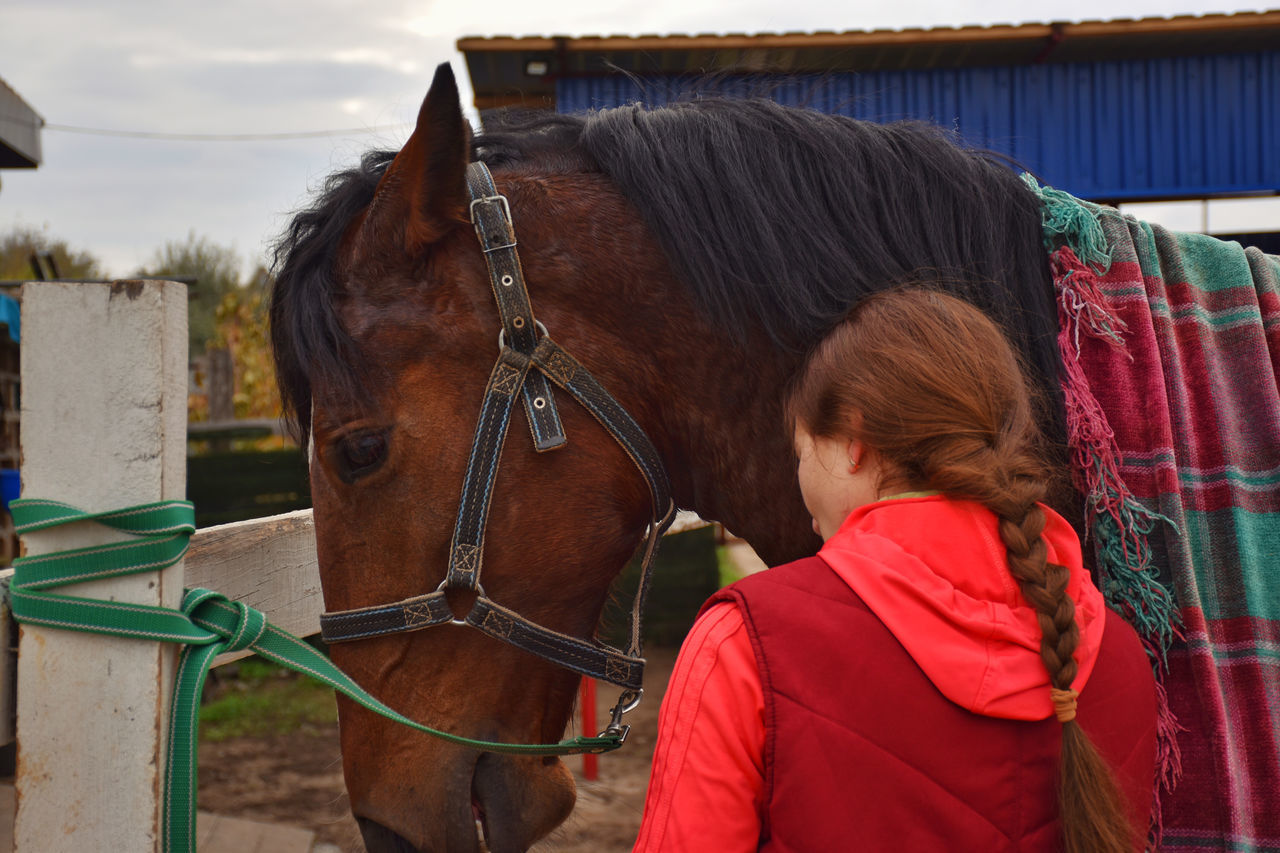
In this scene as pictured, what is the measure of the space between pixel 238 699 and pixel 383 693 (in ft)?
17.0

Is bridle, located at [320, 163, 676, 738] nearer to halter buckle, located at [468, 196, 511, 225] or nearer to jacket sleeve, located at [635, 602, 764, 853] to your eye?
halter buckle, located at [468, 196, 511, 225]

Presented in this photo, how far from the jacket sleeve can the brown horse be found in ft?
1.82

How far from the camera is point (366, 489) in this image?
1480 mm

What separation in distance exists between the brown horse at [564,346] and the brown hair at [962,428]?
33 cm

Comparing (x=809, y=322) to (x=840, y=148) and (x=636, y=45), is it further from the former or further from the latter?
(x=636, y=45)

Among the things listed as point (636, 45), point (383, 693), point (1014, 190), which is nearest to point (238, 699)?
point (383, 693)

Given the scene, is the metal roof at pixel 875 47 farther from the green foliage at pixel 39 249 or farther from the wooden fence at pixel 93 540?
the green foliage at pixel 39 249

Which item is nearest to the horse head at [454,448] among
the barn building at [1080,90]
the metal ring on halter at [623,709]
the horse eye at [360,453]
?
the horse eye at [360,453]

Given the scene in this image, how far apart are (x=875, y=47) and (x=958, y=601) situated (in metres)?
9.39

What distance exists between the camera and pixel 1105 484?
137 centimetres

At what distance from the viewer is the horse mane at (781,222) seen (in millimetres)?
1453

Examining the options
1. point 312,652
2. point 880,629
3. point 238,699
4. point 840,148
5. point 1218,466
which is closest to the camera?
point 880,629

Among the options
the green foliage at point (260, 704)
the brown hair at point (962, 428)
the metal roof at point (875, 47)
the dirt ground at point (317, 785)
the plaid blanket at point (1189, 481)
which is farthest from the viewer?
the metal roof at point (875, 47)

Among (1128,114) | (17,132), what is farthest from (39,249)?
(1128,114)
